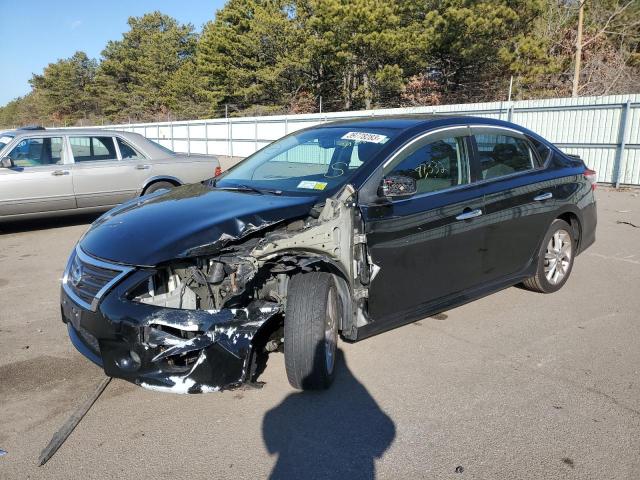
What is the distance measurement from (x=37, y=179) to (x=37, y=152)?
19.9 inches

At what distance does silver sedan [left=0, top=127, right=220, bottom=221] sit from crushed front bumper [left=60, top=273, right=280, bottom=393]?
594cm

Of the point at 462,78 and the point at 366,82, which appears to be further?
the point at 366,82

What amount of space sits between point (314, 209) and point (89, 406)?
1.85 m

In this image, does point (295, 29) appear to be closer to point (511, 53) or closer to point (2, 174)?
point (511, 53)

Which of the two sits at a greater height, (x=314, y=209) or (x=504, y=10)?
(x=504, y=10)

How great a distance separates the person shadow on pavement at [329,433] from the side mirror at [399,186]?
1288 mm

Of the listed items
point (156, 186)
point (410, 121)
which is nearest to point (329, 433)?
point (410, 121)

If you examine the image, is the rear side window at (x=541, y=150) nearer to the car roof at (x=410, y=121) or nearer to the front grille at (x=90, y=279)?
the car roof at (x=410, y=121)

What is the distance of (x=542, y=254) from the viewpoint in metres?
4.75

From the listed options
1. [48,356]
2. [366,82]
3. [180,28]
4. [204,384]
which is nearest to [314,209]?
[204,384]

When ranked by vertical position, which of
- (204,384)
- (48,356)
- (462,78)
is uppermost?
(462,78)

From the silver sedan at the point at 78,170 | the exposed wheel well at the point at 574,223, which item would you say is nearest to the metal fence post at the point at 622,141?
the exposed wheel well at the point at 574,223

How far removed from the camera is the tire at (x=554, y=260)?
15.8ft

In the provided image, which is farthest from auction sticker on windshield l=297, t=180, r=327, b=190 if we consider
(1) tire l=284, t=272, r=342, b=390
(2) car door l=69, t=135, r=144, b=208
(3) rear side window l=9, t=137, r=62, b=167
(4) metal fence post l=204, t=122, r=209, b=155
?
(4) metal fence post l=204, t=122, r=209, b=155
